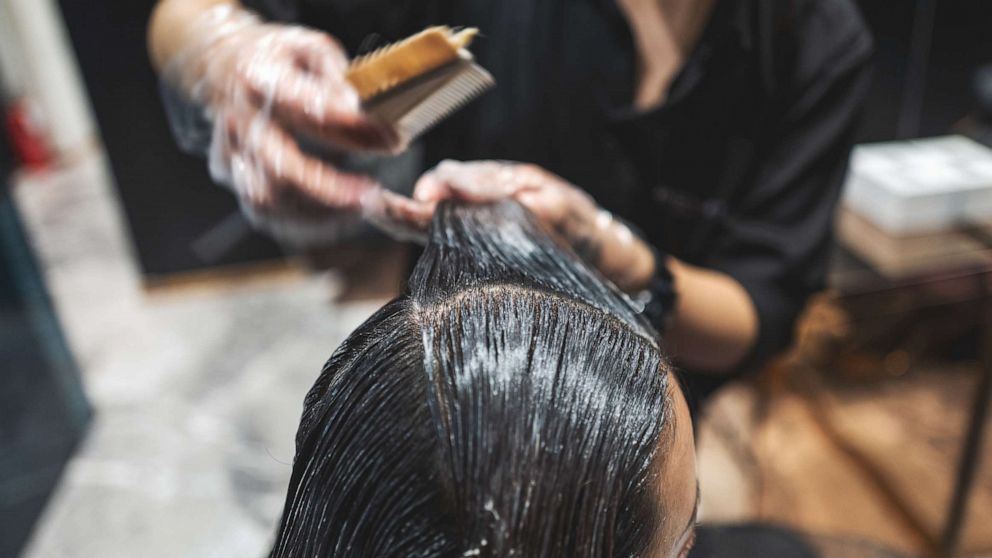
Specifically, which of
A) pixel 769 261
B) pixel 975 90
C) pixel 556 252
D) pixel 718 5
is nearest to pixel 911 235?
pixel 975 90

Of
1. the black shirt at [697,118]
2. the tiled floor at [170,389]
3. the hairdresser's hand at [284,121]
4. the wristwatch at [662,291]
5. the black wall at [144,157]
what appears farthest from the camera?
the black wall at [144,157]

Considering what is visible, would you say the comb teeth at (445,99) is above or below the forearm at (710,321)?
above

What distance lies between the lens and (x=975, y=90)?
1.34 meters

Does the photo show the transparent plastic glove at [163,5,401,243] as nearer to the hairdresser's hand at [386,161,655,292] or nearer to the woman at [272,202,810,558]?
the hairdresser's hand at [386,161,655,292]

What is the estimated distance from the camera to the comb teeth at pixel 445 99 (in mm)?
516

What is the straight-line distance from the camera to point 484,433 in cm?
32

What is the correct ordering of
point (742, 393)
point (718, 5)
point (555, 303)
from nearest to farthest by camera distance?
point (555, 303) → point (718, 5) → point (742, 393)

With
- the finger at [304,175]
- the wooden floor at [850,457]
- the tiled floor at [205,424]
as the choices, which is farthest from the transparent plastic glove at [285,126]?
the wooden floor at [850,457]

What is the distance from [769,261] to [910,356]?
1.36 metres

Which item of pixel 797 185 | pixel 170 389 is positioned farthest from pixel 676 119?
pixel 170 389

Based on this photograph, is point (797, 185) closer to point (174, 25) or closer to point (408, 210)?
point (408, 210)

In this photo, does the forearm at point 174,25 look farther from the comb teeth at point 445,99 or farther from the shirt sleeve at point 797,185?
the shirt sleeve at point 797,185

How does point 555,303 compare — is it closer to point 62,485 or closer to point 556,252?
point 556,252

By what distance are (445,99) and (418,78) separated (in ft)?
0.16
